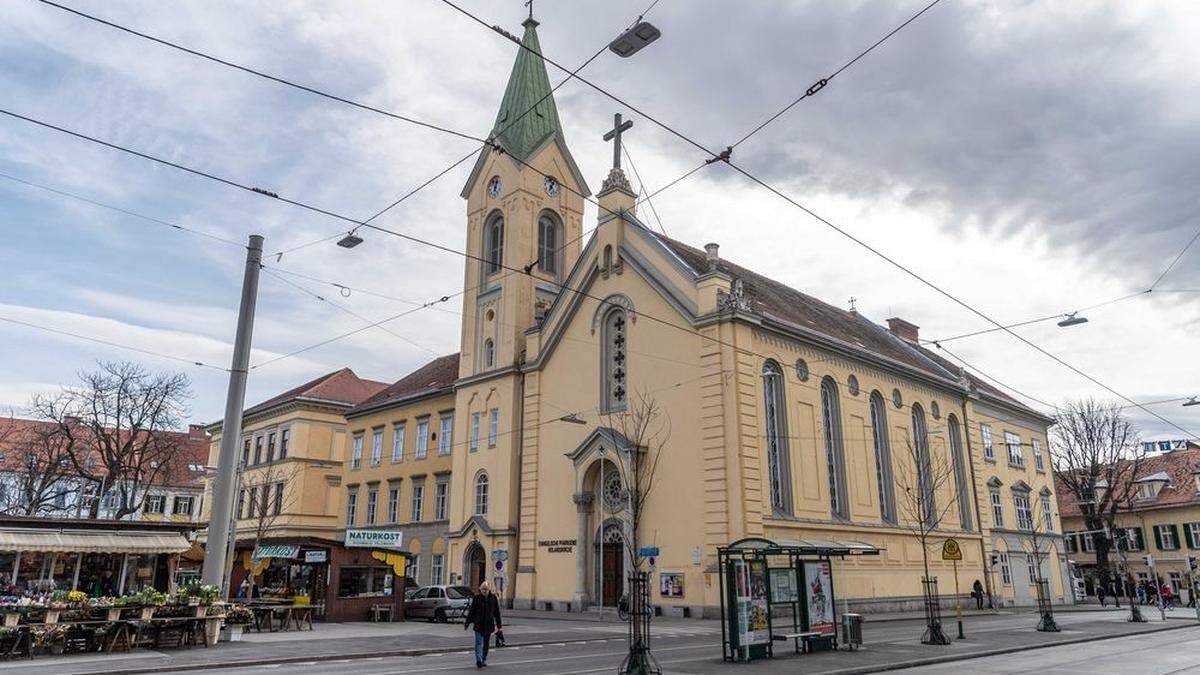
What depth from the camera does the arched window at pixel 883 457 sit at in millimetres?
38906

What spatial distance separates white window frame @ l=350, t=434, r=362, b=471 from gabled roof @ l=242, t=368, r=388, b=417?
5.23 metres

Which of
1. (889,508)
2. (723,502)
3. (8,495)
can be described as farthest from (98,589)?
(8,495)

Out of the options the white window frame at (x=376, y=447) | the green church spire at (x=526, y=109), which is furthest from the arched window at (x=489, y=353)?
the white window frame at (x=376, y=447)

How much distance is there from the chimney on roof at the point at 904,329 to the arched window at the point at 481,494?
3003cm

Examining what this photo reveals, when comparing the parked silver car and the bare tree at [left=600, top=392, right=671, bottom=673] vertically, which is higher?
the bare tree at [left=600, top=392, right=671, bottom=673]

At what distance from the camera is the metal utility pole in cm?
1828

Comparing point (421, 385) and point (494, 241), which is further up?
point (494, 241)

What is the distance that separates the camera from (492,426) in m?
41.9

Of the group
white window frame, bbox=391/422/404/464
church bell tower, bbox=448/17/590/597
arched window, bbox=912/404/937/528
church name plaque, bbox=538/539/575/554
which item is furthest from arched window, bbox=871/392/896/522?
white window frame, bbox=391/422/404/464

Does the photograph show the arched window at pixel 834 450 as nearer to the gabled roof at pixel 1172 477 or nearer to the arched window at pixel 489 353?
the arched window at pixel 489 353

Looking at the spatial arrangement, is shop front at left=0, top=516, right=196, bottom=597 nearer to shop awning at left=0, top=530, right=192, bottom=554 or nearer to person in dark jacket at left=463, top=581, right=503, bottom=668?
shop awning at left=0, top=530, right=192, bottom=554

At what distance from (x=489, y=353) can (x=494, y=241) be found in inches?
255

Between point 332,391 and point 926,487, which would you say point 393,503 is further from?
point 926,487

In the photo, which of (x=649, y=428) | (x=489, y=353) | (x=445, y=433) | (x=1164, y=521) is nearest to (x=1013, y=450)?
(x=1164, y=521)
